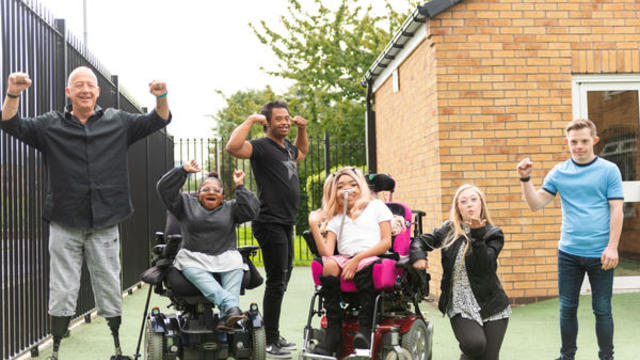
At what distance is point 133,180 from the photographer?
827 cm

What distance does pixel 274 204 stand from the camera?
4.84 meters

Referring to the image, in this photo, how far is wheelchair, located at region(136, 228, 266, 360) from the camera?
13.5 ft

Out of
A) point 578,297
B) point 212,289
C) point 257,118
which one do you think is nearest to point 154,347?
point 212,289

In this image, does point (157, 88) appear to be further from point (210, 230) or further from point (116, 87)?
point (116, 87)

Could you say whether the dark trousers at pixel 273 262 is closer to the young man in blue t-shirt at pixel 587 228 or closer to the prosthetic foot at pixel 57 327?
the prosthetic foot at pixel 57 327

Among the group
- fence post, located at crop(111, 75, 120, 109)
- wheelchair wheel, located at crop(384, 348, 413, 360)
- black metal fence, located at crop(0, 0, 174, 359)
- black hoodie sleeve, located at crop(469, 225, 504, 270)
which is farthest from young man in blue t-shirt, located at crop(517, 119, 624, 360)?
fence post, located at crop(111, 75, 120, 109)

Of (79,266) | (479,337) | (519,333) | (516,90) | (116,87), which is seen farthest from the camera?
(116,87)

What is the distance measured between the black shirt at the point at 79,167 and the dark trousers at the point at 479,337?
7.73 ft

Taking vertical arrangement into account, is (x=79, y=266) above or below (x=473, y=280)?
above

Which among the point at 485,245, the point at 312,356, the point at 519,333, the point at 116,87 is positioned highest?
the point at 116,87

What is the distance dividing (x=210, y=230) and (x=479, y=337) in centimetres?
197

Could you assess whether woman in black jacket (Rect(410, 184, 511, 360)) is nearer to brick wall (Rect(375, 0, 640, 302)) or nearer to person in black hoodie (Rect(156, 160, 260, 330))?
person in black hoodie (Rect(156, 160, 260, 330))

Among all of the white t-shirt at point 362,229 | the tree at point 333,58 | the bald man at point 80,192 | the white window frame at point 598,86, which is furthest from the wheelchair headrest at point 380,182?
the tree at point 333,58

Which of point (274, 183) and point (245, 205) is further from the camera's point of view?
point (274, 183)
